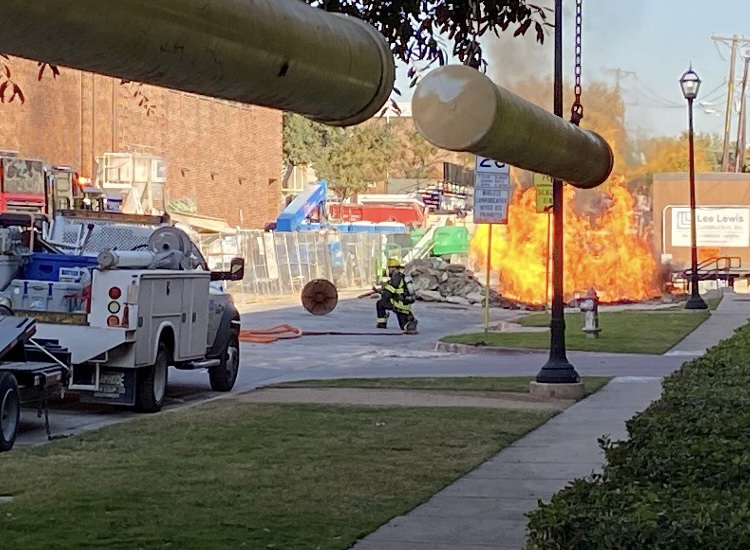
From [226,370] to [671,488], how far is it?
1246cm

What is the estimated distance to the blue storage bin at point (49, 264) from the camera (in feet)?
46.6

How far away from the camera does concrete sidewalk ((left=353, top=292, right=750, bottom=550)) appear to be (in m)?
7.43

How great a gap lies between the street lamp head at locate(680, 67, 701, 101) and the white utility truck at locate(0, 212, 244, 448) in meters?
18.8

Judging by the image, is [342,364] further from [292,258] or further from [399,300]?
[292,258]

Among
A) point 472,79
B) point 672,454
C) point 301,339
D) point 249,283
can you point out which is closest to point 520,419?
point 672,454

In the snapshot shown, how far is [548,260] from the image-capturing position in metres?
32.3

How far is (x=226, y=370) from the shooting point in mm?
16594

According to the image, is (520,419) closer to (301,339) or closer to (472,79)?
(472,79)

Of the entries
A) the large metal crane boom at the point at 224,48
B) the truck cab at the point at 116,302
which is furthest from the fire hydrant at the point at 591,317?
the large metal crane boom at the point at 224,48

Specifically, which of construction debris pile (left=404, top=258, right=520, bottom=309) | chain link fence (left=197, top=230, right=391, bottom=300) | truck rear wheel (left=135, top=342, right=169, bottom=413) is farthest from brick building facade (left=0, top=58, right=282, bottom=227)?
truck rear wheel (left=135, top=342, right=169, bottom=413)

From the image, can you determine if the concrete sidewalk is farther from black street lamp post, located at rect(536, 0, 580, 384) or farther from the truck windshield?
the truck windshield

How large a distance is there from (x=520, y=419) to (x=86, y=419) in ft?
14.8

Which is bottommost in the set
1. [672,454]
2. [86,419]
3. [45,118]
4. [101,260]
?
[86,419]

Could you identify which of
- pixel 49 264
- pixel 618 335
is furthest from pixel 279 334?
pixel 49 264
